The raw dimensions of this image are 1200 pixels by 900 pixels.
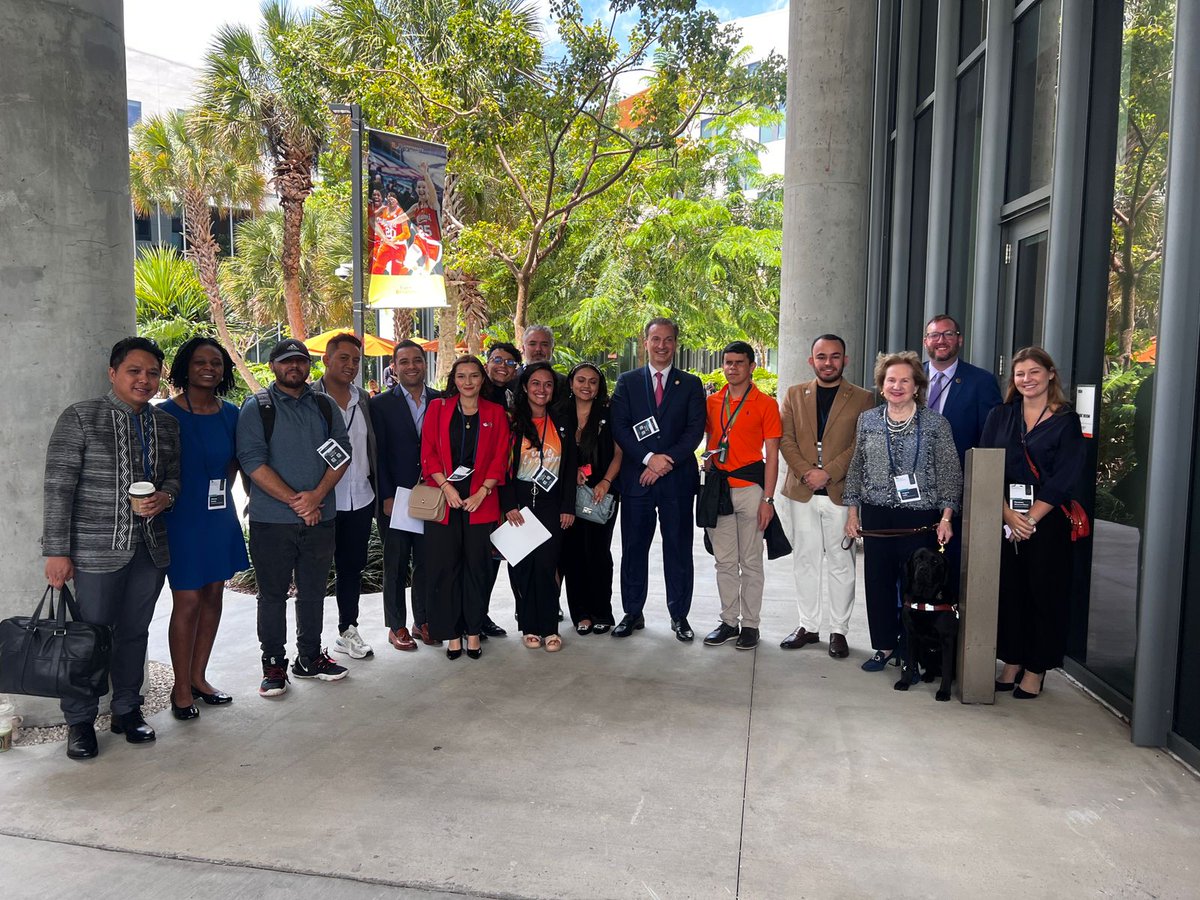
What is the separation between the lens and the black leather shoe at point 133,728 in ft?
14.3

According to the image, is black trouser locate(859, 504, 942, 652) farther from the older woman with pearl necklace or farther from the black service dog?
the black service dog

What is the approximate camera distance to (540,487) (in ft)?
19.3

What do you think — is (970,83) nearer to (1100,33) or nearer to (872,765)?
(1100,33)

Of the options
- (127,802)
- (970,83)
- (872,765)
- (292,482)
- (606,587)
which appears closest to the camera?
(127,802)

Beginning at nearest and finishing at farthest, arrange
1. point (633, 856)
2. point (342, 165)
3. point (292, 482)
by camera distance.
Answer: point (633, 856) → point (292, 482) → point (342, 165)

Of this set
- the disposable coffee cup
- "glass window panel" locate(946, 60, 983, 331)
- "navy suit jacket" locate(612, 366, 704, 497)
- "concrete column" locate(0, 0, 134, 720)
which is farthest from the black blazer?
"glass window panel" locate(946, 60, 983, 331)

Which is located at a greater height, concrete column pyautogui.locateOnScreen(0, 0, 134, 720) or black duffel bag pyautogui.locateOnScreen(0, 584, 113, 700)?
concrete column pyautogui.locateOnScreen(0, 0, 134, 720)

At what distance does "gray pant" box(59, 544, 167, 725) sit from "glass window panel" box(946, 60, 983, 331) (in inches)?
250

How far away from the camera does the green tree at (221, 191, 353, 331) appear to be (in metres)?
27.0

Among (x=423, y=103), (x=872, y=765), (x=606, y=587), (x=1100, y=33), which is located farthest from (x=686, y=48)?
(x=872, y=765)

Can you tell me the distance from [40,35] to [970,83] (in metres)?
6.90

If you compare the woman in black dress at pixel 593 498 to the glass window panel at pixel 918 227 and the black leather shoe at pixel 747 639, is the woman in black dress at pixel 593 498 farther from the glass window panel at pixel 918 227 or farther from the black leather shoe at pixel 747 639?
the glass window panel at pixel 918 227

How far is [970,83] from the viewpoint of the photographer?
783 cm

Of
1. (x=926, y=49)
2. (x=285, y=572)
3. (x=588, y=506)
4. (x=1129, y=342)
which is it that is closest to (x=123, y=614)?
(x=285, y=572)
